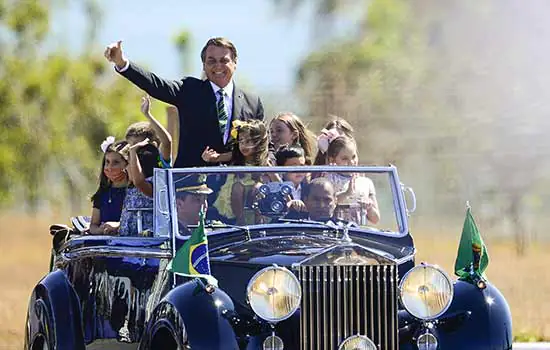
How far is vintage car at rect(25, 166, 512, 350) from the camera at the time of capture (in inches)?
270

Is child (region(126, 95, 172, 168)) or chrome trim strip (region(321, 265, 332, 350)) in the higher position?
child (region(126, 95, 172, 168))

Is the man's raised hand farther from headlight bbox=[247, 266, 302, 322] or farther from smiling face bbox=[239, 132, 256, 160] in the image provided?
headlight bbox=[247, 266, 302, 322]

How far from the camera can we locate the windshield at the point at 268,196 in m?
7.81

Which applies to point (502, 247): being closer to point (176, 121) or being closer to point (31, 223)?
point (31, 223)

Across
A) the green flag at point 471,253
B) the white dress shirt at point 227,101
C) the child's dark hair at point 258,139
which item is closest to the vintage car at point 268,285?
the green flag at point 471,253

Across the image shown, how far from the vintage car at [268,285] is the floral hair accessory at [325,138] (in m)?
0.73

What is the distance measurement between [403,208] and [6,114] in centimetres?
1818

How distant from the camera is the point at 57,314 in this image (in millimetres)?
8227

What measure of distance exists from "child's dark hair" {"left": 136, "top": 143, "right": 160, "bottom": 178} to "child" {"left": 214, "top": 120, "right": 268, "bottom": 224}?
1.67 ft

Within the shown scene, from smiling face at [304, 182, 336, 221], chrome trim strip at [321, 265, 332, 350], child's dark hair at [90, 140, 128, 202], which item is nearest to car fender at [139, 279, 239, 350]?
chrome trim strip at [321, 265, 332, 350]

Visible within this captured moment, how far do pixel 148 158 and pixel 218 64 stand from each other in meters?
0.72

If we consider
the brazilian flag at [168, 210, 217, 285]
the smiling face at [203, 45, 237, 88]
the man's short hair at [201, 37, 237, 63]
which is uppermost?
the man's short hair at [201, 37, 237, 63]

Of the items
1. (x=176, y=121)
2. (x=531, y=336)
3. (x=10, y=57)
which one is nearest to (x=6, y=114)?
(x=10, y=57)

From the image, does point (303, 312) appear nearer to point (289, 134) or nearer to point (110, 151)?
point (289, 134)
